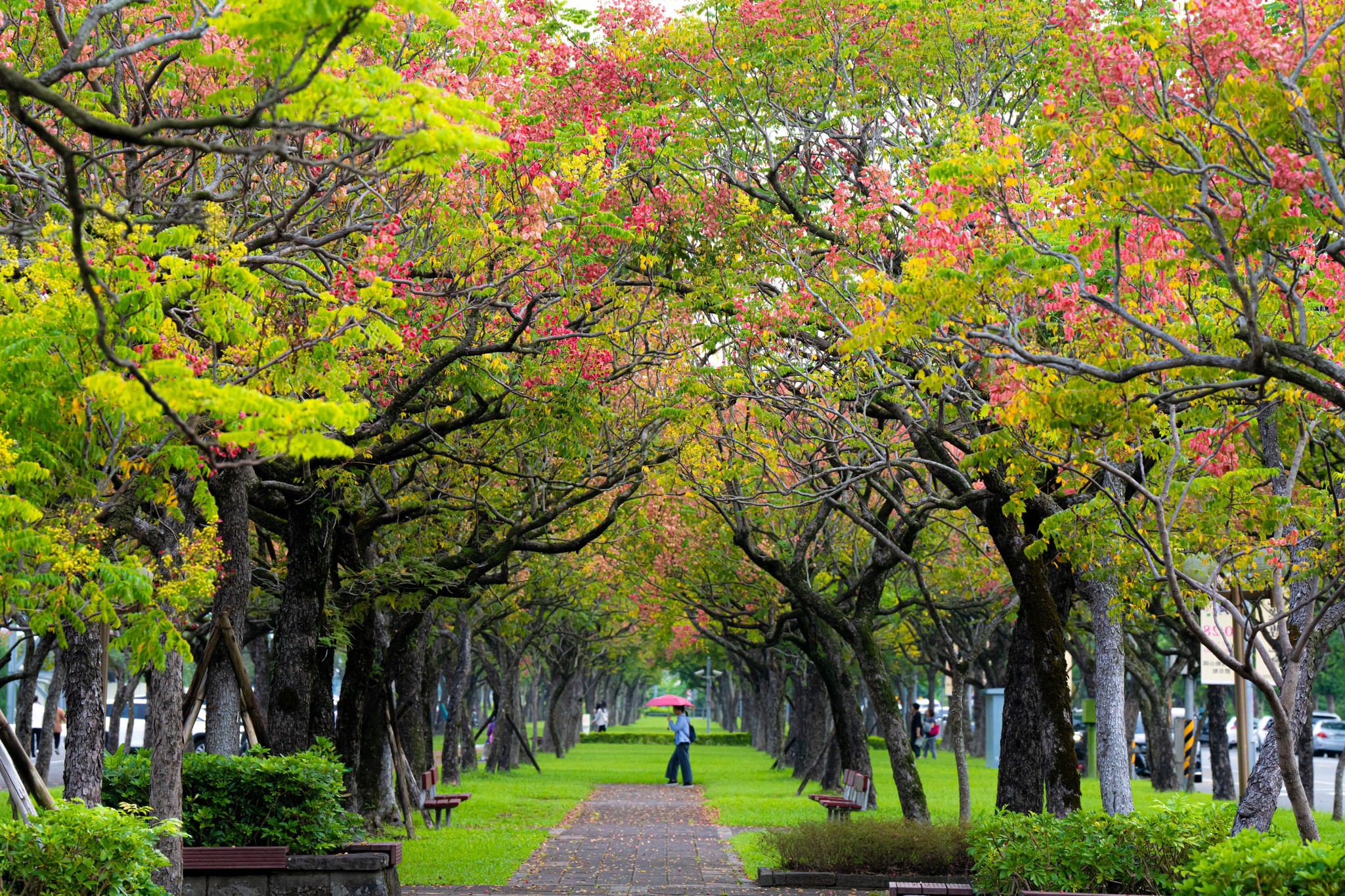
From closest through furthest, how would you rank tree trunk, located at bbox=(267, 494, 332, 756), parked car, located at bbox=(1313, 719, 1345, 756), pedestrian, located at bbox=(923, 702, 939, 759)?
tree trunk, located at bbox=(267, 494, 332, 756) → pedestrian, located at bbox=(923, 702, 939, 759) → parked car, located at bbox=(1313, 719, 1345, 756)

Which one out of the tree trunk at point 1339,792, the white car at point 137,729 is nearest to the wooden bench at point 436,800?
the tree trunk at point 1339,792

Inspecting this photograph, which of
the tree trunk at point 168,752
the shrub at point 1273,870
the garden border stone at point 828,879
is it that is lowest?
the garden border stone at point 828,879

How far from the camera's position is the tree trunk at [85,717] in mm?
11102

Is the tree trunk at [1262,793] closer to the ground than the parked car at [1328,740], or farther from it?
farther from it

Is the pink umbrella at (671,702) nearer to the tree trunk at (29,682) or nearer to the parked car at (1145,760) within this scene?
the parked car at (1145,760)

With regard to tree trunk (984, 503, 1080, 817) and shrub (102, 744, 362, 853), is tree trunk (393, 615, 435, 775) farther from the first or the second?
tree trunk (984, 503, 1080, 817)

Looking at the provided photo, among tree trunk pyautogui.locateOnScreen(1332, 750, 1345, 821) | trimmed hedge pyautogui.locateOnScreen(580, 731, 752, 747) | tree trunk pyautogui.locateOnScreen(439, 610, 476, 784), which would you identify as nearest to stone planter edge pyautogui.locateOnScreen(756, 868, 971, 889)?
tree trunk pyautogui.locateOnScreen(1332, 750, 1345, 821)

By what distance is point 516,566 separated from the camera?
74.4 ft

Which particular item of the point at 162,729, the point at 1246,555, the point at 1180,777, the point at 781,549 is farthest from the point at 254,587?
the point at 1180,777

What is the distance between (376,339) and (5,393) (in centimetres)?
235

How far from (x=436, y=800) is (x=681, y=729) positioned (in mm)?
11675

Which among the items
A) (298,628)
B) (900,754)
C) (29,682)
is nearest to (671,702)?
(29,682)

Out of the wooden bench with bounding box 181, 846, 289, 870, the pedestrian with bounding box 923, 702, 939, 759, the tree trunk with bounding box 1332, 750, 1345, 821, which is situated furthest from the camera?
the pedestrian with bounding box 923, 702, 939, 759

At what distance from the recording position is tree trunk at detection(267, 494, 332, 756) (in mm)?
13938
